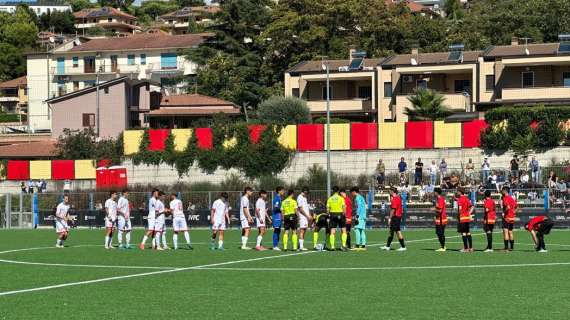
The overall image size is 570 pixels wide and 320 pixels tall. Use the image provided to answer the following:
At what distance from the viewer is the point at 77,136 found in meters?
79.1

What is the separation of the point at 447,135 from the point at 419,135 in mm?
→ 1856

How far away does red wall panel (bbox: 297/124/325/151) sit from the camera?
69.4m

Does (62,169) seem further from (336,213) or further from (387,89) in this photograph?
(336,213)

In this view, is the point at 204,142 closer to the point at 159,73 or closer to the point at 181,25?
the point at 159,73

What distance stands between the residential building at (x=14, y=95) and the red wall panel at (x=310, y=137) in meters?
72.5

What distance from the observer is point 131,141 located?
74.2 metres

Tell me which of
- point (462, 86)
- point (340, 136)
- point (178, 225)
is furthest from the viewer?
point (462, 86)

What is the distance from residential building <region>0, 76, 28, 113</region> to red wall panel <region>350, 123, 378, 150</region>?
75.5 m


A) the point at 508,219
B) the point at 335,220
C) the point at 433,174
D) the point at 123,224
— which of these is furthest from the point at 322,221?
the point at 433,174

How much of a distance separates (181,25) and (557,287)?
171m

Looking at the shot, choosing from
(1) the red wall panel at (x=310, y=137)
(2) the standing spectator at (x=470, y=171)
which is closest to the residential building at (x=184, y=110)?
(1) the red wall panel at (x=310, y=137)

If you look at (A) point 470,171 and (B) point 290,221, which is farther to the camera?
(A) point 470,171

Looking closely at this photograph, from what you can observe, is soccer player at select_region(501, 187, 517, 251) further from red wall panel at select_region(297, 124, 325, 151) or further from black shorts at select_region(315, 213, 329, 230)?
red wall panel at select_region(297, 124, 325, 151)

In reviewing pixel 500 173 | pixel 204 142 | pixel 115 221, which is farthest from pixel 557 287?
pixel 204 142
